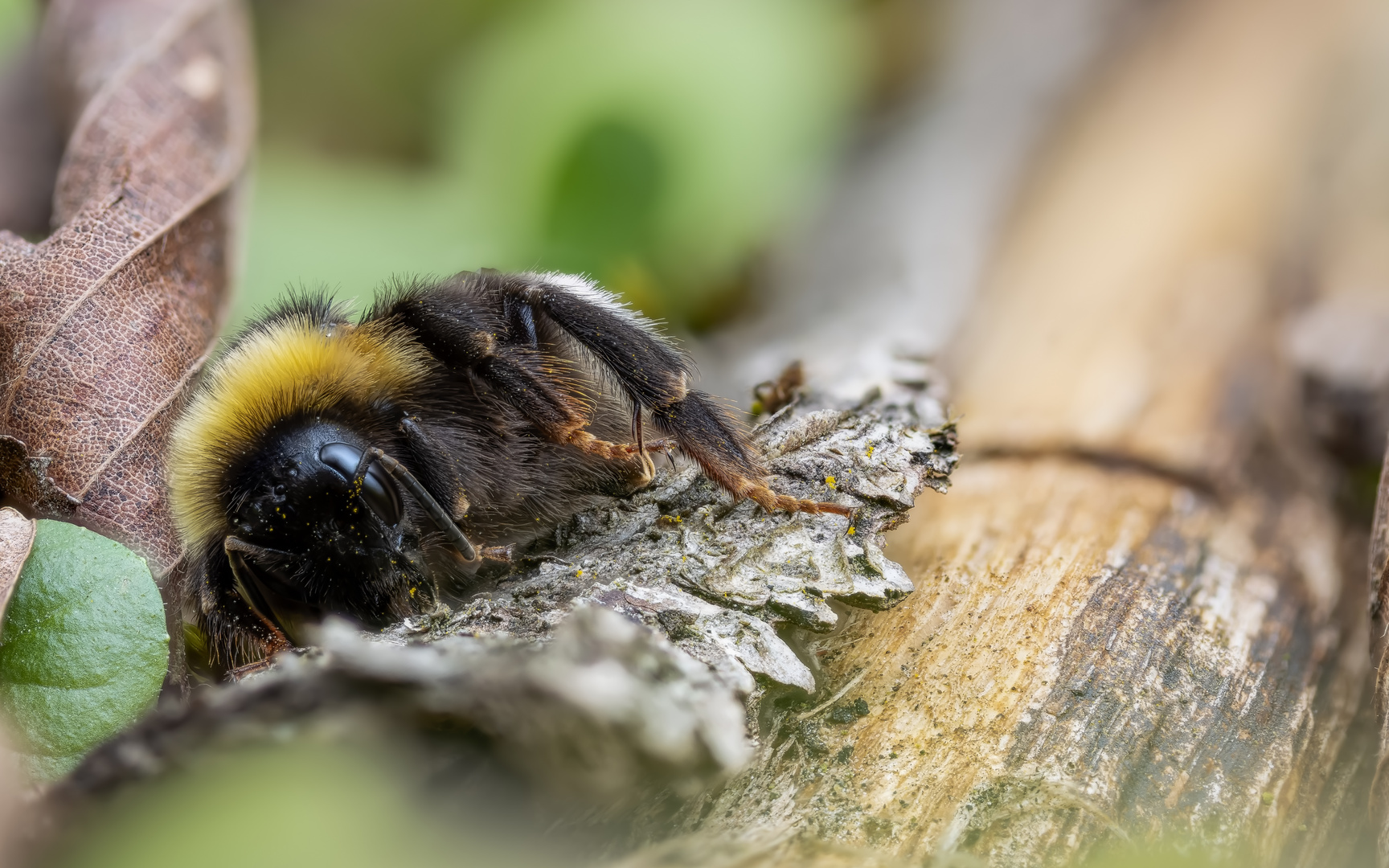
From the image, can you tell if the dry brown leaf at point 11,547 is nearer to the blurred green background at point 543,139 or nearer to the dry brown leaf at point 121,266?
the dry brown leaf at point 121,266

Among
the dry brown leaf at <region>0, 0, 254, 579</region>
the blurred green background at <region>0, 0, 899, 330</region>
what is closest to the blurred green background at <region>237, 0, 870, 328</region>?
the blurred green background at <region>0, 0, 899, 330</region>

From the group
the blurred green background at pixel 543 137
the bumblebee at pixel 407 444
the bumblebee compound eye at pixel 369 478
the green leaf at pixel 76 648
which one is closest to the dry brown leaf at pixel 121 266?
the bumblebee at pixel 407 444

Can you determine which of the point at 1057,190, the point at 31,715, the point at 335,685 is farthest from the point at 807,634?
the point at 1057,190

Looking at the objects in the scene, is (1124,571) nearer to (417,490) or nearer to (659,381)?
(659,381)

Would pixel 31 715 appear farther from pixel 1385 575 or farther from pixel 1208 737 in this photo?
pixel 1385 575

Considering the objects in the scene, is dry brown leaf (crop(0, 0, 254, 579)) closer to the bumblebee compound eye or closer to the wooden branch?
the bumblebee compound eye

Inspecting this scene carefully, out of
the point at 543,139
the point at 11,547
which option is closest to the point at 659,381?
the point at 11,547

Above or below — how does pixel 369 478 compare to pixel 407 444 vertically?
below
